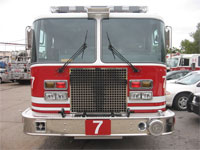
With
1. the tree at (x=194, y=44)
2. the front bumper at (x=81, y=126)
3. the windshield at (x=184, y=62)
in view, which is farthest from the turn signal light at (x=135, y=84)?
the tree at (x=194, y=44)

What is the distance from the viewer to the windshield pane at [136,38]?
13.4ft

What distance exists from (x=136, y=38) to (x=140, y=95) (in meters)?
1.05

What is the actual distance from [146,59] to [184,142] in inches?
83.6

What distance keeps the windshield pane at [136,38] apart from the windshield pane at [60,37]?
293 mm

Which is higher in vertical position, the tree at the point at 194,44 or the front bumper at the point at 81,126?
the tree at the point at 194,44

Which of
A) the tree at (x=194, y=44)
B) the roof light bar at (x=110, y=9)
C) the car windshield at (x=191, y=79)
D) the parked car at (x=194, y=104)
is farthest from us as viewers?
the tree at (x=194, y=44)

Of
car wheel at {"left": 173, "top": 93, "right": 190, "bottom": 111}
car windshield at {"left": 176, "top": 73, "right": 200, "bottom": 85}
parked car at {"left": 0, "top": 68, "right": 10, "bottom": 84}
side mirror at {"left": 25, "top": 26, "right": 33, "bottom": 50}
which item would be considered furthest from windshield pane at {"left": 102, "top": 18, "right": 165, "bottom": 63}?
parked car at {"left": 0, "top": 68, "right": 10, "bottom": 84}

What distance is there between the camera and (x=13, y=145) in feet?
15.4

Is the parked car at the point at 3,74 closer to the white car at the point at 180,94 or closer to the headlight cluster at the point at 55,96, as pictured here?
the white car at the point at 180,94

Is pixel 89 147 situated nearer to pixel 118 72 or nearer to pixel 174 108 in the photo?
pixel 118 72

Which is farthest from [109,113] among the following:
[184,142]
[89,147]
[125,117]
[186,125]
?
[186,125]

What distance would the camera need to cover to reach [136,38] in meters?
4.14

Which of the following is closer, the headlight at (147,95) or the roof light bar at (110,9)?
the headlight at (147,95)

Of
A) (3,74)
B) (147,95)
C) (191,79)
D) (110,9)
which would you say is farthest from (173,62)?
(147,95)
